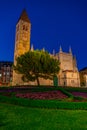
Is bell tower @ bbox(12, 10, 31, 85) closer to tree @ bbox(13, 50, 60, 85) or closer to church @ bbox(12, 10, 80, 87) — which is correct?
church @ bbox(12, 10, 80, 87)

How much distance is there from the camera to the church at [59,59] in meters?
60.7

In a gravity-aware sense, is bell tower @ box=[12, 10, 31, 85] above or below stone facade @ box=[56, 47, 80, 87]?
above

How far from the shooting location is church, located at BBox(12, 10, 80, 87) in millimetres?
60688

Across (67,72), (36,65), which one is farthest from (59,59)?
(36,65)

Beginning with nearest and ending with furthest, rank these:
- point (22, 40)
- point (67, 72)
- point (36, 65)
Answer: point (36, 65) → point (67, 72) → point (22, 40)

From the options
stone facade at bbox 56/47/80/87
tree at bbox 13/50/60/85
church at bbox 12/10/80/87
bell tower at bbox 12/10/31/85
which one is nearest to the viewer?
tree at bbox 13/50/60/85

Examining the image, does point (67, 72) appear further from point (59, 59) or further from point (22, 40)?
point (22, 40)

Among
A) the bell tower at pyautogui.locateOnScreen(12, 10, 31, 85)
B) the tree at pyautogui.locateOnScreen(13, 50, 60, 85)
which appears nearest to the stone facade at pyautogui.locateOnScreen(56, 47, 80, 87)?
the bell tower at pyautogui.locateOnScreen(12, 10, 31, 85)

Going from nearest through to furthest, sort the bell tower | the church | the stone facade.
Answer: the stone facade, the church, the bell tower

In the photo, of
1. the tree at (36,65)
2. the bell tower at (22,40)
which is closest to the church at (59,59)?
the bell tower at (22,40)

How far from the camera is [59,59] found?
216ft

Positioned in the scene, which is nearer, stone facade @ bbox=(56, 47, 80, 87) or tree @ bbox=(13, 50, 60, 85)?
tree @ bbox=(13, 50, 60, 85)

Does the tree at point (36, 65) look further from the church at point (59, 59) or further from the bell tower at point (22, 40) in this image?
the bell tower at point (22, 40)

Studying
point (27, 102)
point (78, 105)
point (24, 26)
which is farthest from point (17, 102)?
point (24, 26)
